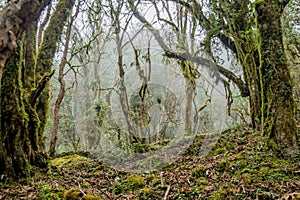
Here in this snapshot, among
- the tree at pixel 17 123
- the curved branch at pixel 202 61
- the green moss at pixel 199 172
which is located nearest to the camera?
the tree at pixel 17 123

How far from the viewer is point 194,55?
1061 cm

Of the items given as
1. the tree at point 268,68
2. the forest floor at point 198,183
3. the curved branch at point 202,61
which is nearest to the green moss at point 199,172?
the forest floor at point 198,183

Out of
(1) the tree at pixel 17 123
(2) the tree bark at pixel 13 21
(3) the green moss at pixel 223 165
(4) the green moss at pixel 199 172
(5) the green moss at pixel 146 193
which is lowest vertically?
(5) the green moss at pixel 146 193

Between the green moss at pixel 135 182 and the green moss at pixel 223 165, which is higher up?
the green moss at pixel 223 165

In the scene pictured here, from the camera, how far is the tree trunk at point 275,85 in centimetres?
559

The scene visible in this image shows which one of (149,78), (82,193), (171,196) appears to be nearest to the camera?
(82,193)

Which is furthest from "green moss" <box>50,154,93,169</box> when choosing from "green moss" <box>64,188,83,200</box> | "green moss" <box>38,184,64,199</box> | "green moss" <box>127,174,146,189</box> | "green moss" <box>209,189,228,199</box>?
"green moss" <box>209,189,228,199</box>

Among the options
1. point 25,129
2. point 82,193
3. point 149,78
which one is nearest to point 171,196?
point 82,193

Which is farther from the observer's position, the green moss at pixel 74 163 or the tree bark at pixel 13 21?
the green moss at pixel 74 163

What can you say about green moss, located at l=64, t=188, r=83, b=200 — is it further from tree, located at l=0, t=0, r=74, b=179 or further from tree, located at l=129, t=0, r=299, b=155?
tree, located at l=129, t=0, r=299, b=155

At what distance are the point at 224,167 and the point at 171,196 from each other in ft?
5.16

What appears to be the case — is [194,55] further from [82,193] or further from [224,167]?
[82,193]

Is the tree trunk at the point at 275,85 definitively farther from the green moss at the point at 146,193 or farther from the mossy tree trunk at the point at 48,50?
the mossy tree trunk at the point at 48,50

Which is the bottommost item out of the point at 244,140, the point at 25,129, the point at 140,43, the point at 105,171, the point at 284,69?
the point at 105,171
